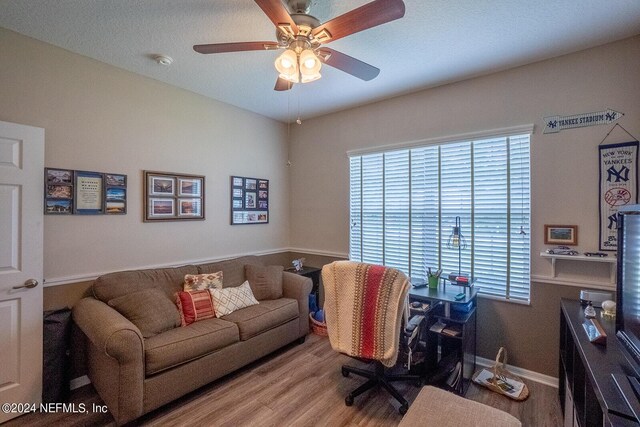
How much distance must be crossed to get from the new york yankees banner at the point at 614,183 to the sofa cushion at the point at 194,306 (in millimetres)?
3248

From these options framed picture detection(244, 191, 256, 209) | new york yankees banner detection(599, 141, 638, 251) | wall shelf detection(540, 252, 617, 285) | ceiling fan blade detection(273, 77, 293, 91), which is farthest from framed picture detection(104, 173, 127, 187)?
new york yankees banner detection(599, 141, 638, 251)

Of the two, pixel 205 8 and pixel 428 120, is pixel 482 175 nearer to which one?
pixel 428 120

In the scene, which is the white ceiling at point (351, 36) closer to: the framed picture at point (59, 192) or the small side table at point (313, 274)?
the framed picture at point (59, 192)

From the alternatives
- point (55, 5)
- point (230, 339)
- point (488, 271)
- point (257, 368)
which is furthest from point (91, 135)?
point (488, 271)

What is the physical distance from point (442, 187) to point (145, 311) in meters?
2.90

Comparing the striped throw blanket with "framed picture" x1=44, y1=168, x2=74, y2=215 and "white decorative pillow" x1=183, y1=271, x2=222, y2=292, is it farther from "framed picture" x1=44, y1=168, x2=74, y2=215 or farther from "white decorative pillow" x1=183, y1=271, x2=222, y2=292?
"framed picture" x1=44, y1=168, x2=74, y2=215

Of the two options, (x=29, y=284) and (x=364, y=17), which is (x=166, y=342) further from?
(x=364, y=17)

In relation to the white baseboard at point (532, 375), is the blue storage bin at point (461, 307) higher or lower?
higher

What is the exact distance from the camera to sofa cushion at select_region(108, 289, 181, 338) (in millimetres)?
2193

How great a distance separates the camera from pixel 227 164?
3566 mm

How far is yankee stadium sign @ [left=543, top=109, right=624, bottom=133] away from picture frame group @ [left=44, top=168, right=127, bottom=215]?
3769mm

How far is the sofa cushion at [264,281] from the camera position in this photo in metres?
3.16

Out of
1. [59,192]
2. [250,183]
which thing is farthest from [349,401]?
[59,192]

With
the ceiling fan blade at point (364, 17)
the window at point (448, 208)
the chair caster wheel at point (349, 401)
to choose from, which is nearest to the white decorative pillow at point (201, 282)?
the chair caster wheel at point (349, 401)
